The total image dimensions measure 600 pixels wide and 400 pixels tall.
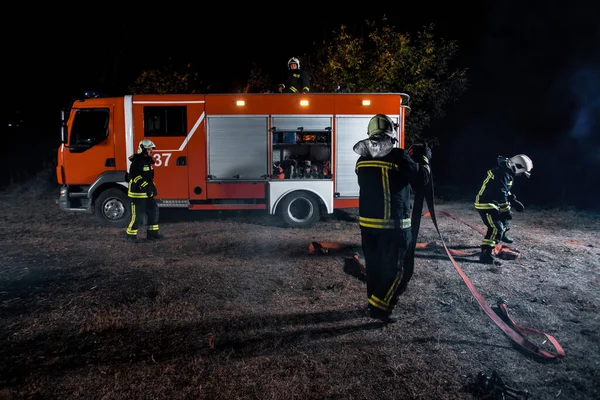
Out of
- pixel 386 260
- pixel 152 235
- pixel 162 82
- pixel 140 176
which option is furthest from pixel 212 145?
pixel 162 82

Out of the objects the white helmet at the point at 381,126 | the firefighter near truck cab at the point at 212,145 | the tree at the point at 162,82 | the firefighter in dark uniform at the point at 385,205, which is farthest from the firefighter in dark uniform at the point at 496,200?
the tree at the point at 162,82

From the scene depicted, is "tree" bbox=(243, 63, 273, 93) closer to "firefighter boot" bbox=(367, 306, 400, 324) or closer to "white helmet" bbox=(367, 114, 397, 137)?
"white helmet" bbox=(367, 114, 397, 137)

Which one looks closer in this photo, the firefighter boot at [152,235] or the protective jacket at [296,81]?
the firefighter boot at [152,235]

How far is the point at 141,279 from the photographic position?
5.26 metres

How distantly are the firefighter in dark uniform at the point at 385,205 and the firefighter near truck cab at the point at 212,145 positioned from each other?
4.79 meters

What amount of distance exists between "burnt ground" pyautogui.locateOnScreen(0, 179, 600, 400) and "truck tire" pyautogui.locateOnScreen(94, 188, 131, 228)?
1.36 metres

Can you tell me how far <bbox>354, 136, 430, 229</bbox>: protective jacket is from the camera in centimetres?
377

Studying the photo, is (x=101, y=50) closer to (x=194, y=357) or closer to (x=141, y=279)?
(x=141, y=279)

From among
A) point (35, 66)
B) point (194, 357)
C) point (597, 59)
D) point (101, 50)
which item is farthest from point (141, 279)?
point (597, 59)

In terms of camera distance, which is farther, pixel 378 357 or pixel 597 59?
pixel 597 59

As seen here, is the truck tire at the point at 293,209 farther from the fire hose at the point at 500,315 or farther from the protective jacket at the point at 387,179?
the protective jacket at the point at 387,179

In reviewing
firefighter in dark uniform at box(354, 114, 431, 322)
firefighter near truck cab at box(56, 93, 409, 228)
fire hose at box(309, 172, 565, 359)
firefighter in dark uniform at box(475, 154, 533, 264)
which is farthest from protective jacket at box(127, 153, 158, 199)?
firefighter in dark uniform at box(475, 154, 533, 264)

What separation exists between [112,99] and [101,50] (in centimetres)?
1153

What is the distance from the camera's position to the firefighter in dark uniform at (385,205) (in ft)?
12.4
